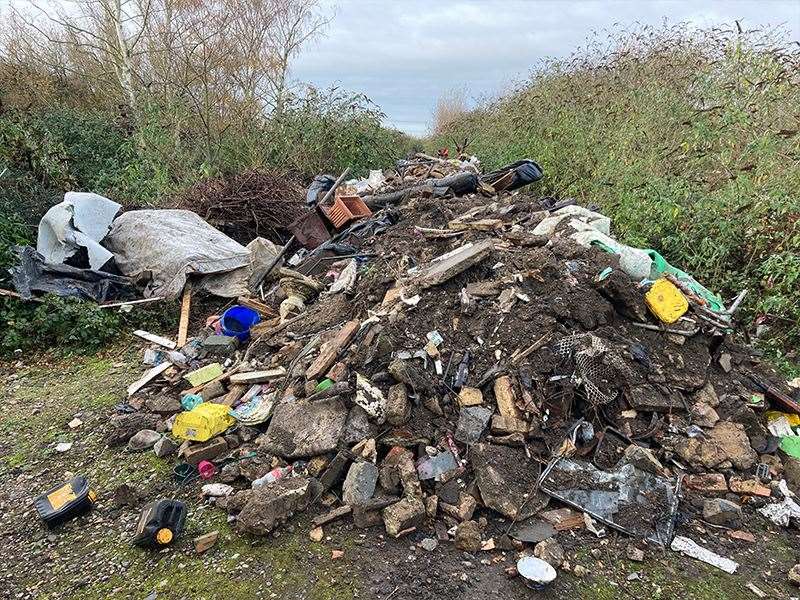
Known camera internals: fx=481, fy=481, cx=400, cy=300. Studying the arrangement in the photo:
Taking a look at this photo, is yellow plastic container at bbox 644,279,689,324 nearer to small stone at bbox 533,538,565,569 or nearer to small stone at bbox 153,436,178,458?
small stone at bbox 533,538,565,569

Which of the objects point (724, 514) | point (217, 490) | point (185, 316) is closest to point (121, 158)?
point (185, 316)

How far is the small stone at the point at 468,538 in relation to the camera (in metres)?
2.62

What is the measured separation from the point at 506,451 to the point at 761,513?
154 centimetres

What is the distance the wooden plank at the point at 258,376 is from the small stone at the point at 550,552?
2275 mm

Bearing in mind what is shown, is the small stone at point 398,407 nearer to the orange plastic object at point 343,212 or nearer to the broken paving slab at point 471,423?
the broken paving slab at point 471,423

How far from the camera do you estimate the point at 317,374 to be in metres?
3.52

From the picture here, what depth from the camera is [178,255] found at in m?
5.86

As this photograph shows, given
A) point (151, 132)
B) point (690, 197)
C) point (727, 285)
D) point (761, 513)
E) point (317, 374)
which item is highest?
point (151, 132)

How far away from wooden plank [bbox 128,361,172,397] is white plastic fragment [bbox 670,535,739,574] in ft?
13.8

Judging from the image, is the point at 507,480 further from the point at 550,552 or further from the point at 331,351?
the point at 331,351

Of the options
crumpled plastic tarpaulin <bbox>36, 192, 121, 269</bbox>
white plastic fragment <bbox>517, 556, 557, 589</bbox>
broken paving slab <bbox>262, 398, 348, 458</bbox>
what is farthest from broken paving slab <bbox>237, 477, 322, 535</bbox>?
crumpled plastic tarpaulin <bbox>36, 192, 121, 269</bbox>

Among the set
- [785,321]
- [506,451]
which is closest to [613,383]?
[506,451]

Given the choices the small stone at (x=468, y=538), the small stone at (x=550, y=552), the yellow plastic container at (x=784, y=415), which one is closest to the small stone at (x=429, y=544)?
the small stone at (x=468, y=538)

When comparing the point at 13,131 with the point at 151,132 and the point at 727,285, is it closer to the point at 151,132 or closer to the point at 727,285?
the point at 151,132
